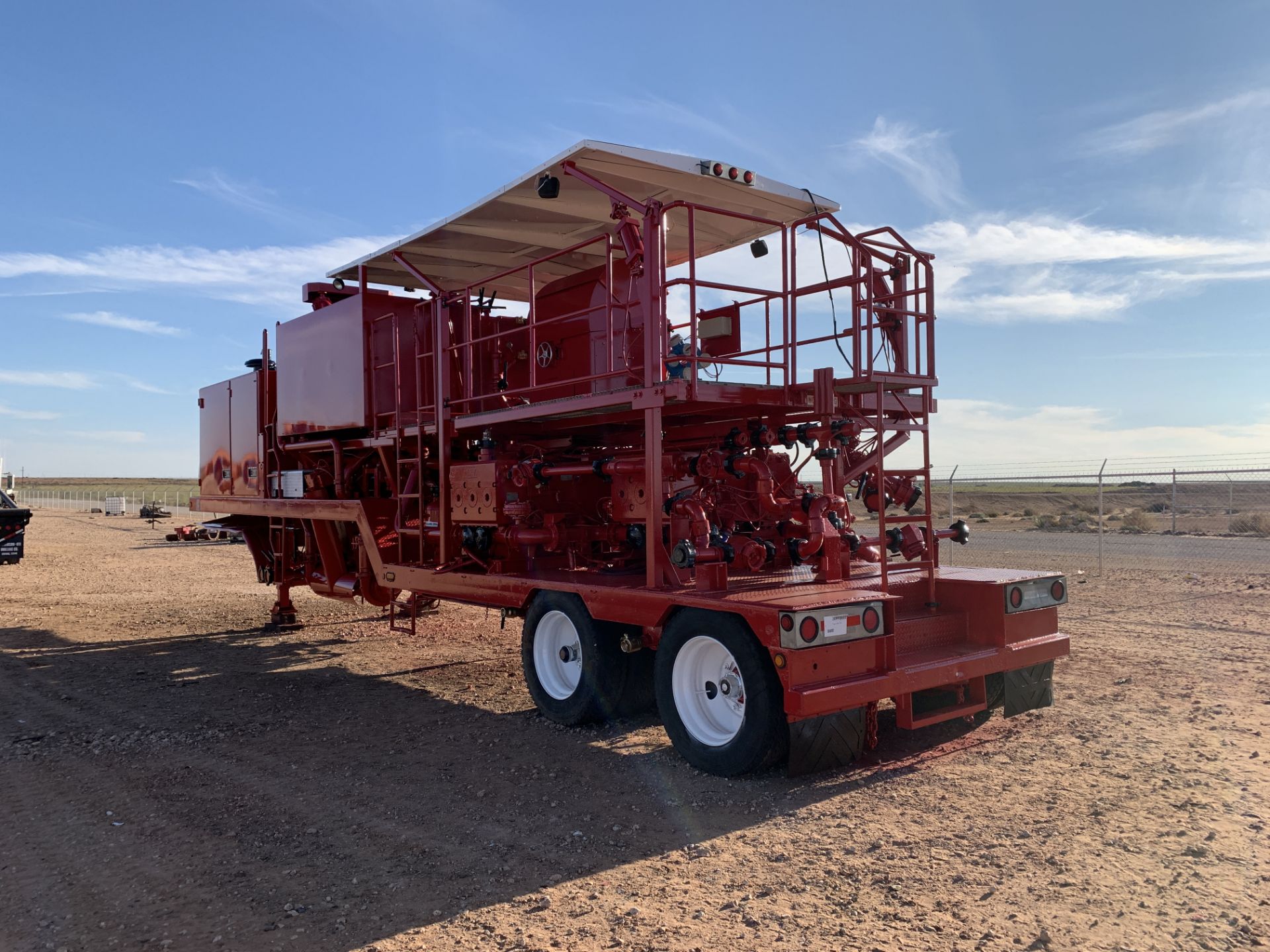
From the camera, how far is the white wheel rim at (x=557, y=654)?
7.32 metres

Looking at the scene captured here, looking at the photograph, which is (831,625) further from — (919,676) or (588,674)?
Answer: (588,674)

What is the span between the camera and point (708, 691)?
6.05 m

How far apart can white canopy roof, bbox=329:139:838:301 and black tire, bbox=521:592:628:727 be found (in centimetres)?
296

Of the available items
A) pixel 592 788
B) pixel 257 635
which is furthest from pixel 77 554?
pixel 592 788

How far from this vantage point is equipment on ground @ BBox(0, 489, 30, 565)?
61.9 feet

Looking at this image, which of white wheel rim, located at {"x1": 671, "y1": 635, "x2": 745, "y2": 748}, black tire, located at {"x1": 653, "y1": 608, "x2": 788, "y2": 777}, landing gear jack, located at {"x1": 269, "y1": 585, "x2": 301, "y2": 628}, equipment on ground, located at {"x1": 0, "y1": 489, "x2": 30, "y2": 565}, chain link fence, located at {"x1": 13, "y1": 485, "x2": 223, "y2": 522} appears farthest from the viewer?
chain link fence, located at {"x1": 13, "y1": 485, "x2": 223, "y2": 522}

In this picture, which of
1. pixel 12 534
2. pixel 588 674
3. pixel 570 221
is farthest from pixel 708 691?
pixel 12 534

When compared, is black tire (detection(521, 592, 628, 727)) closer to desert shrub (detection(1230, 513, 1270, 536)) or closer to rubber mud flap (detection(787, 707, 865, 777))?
rubber mud flap (detection(787, 707, 865, 777))

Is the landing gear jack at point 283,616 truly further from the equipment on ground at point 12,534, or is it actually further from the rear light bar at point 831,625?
the equipment on ground at point 12,534

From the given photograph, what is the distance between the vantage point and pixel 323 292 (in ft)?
35.9

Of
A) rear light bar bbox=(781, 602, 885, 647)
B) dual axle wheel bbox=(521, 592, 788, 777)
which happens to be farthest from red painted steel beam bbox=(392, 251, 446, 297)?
rear light bar bbox=(781, 602, 885, 647)

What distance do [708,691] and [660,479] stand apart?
57.5 inches

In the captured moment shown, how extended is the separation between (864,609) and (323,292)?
7.92 meters

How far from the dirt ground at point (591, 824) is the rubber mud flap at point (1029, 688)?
17 centimetres
